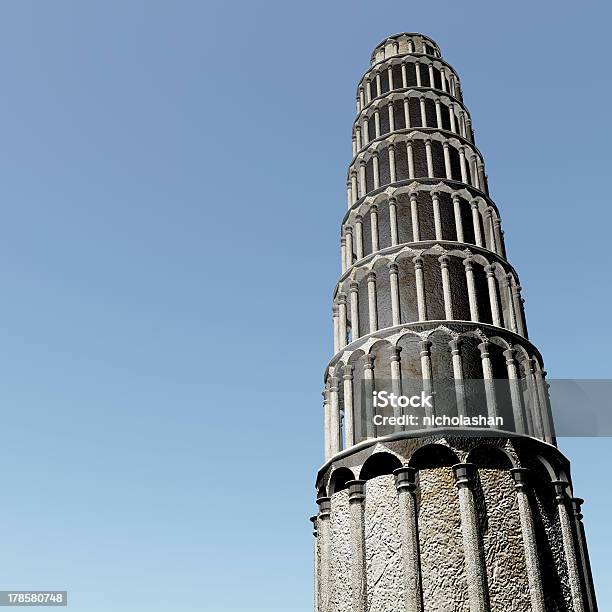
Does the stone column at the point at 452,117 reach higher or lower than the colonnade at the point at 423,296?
higher

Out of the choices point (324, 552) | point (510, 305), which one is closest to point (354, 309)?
point (510, 305)

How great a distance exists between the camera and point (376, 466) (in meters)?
24.6

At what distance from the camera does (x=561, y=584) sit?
22.7 metres

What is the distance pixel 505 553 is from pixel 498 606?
1.54 metres

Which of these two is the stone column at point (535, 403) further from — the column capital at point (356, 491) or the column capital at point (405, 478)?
the column capital at point (356, 491)

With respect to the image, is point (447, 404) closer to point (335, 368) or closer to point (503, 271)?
point (335, 368)

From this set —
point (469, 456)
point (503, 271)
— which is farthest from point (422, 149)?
point (469, 456)

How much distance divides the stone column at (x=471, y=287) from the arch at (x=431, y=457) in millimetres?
5761

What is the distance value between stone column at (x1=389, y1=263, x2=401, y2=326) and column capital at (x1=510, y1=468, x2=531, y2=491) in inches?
266

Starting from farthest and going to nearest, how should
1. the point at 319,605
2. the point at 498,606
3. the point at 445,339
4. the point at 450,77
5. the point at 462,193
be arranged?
the point at 450,77, the point at 462,193, the point at 445,339, the point at 319,605, the point at 498,606

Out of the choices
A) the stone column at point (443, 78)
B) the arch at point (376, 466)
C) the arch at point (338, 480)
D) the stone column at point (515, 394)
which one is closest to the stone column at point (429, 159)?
the stone column at point (443, 78)

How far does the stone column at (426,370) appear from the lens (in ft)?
82.2

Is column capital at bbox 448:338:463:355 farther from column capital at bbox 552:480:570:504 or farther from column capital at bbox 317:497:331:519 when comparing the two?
column capital at bbox 317:497:331:519

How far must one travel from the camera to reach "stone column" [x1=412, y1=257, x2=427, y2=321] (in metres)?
27.4
